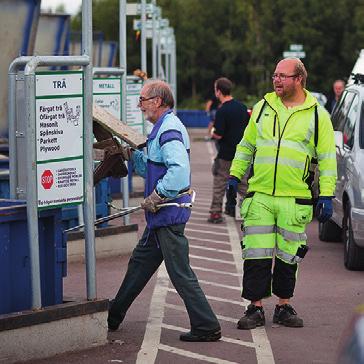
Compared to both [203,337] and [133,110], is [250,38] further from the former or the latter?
[203,337]

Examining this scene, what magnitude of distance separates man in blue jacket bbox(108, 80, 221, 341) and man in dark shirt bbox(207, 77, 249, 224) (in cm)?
769

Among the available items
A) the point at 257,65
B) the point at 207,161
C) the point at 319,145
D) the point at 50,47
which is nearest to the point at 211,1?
the point at 257,65

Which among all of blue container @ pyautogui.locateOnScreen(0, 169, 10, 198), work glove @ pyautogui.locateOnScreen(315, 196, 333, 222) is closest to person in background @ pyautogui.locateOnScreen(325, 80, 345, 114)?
blue container @ pyautogui.locateOnScreen(0, 169, 10, 198)

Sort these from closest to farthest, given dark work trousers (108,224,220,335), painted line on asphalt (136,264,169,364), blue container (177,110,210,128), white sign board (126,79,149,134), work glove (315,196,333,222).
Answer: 1. painted line on asphalt (136,264,169,364)
2. dark work trousers (108,224,220,335)
3. work glove (315,196,333,222)
4. white sign board (126,79,149,134)
5. blue container (177,110,210,128)

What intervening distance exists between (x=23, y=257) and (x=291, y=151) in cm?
225

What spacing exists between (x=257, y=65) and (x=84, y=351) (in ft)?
170

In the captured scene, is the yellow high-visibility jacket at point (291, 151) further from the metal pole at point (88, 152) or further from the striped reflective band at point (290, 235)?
the metal pole at point (88, 152)

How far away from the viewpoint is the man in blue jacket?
8.46 m

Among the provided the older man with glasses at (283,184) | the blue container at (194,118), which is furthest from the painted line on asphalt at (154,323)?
the blue container at (194,118)

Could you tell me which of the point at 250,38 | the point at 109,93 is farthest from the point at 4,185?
the point at 250,38

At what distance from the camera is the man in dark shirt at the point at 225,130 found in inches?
651

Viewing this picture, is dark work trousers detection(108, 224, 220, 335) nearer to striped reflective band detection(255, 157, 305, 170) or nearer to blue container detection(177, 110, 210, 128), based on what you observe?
striped reflective band detection(255, 157, 305, 170)

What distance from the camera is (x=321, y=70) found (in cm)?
5894

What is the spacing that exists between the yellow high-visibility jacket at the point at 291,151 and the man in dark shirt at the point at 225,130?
7.18 meters
